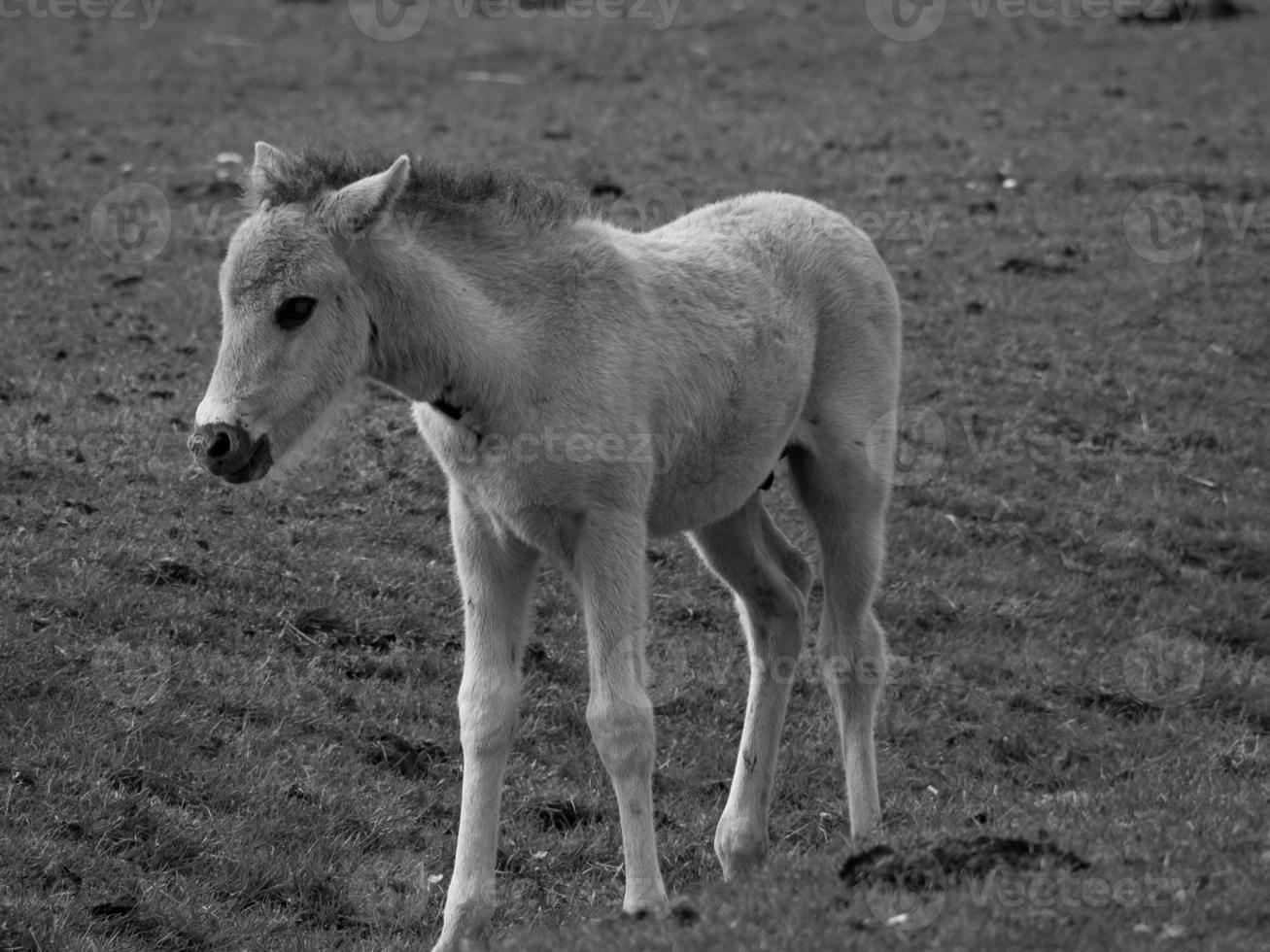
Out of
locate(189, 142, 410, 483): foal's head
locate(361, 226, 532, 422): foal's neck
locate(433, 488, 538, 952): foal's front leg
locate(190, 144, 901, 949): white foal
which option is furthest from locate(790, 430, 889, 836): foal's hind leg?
locate(189, 142, 410, 483): foal's head

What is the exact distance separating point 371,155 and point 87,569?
3.40 metres

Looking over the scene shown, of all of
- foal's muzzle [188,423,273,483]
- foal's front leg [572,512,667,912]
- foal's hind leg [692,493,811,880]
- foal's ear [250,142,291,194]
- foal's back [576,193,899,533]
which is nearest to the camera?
foal's muzzle [188,423,273,483]

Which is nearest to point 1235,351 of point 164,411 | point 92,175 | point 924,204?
point 924,204

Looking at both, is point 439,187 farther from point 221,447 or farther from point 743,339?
point 743,339

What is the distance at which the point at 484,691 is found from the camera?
6.08 meters

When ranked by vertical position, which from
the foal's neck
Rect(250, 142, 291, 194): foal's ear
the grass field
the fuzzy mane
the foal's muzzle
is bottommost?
the grass field

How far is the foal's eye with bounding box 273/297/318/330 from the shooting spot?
5.45 metres

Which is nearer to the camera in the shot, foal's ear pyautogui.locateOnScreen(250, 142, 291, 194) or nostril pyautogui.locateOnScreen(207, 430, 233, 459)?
nostril pyautogui.locateOnScreen(207, 430, 233, 459)

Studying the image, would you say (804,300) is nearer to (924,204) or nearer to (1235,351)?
(1235,351)

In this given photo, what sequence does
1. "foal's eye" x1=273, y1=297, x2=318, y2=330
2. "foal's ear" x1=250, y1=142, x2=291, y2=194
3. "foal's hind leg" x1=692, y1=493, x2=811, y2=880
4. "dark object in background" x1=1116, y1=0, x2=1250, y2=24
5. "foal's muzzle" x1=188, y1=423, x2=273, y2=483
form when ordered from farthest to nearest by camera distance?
"dark object in background" x1=1116, y1=0, x2=1250, y2=24
"foal's hind leg" x1=692, y1=493, x2=811, y2=880
"foal's ear" x1=250, y1=142, x2=291, y2=194
"foal's eye" x1=273, y1=297, x2=318, y2=330
"foal's muzzle" x1=188, y1=423, x2=273, y2=483

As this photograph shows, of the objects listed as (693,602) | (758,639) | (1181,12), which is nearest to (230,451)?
(758,639)

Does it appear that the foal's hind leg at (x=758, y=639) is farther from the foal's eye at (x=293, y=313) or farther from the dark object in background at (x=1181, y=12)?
the dark object in background at (x=1181, y=12)

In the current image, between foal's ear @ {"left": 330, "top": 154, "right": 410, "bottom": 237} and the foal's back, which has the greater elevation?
foal's ear @ {"left": 330, "top": 154, "right": 410, "bottom": 237}

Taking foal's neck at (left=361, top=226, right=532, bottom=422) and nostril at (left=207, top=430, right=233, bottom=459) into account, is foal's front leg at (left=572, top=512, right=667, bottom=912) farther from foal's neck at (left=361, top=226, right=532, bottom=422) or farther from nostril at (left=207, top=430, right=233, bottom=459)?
nostril at (left=207, top=430, right=233, bottom=459)
